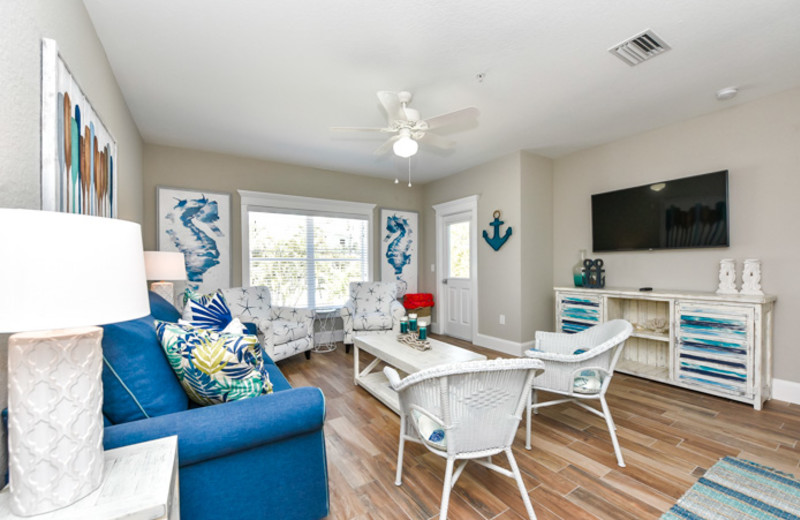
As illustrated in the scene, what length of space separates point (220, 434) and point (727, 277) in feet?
13.3

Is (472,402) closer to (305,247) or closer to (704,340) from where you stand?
(704,340)

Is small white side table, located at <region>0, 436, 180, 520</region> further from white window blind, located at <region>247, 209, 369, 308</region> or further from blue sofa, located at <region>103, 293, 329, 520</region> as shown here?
white window blind, located at <region>247, 209, 369, 308</region>

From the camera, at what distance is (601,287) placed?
3922mm

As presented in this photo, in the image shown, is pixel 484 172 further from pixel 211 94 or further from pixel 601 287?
pixel 211 94

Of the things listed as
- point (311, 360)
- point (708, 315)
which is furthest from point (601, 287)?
point (311, 360)

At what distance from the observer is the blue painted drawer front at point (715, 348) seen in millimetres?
2725

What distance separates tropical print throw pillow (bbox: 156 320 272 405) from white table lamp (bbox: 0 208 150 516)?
1.56 feet

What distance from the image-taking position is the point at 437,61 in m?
2.37

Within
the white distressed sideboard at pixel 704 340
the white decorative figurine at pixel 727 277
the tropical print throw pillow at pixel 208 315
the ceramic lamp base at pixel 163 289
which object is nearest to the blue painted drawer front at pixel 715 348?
the white distressed sideboard at pixel 704 340

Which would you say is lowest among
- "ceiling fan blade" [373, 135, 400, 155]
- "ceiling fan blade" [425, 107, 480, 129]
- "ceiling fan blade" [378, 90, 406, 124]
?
"ceiling fan blade" [373, 135, 400, 155]

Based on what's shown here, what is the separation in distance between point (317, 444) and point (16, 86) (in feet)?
5.30

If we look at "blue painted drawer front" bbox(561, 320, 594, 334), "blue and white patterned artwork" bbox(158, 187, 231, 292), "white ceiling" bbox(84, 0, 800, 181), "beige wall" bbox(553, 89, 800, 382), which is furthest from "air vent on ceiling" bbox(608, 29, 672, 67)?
"blue and white patterned artwork" bbox(158, 187, 231, 292)

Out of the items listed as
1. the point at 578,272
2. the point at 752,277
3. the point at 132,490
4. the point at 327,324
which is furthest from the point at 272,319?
the point at 752,277

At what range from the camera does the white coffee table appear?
243 cm
